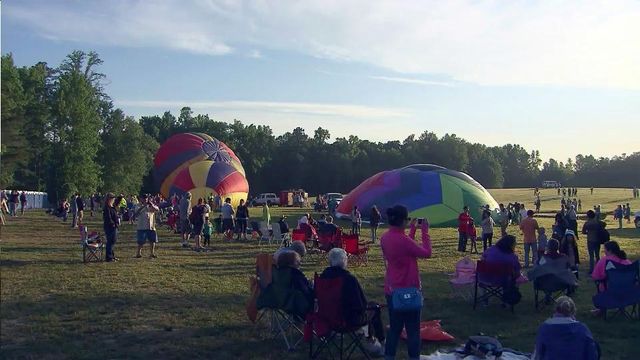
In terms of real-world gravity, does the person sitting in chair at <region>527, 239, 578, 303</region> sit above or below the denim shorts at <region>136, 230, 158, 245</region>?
below

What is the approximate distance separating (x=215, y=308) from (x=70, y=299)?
2.47 metres

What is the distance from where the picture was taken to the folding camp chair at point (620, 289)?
942cm

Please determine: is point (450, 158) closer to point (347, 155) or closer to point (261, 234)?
point (347, 155)

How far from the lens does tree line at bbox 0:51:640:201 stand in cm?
4147

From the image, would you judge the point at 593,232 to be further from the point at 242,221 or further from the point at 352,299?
the point at 242,221

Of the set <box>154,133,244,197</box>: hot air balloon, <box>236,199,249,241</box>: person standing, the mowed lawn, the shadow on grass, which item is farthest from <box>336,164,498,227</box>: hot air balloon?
the mowed lawn

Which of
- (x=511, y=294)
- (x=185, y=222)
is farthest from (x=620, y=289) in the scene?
(x=185, y=222)

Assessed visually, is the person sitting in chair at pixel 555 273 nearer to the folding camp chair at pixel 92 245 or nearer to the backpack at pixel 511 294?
the backpack at pixel 511 294

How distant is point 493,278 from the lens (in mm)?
10086

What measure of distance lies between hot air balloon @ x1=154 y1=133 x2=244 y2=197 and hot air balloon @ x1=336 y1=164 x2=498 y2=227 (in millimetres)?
10065

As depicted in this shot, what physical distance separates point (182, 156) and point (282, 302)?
3174cm

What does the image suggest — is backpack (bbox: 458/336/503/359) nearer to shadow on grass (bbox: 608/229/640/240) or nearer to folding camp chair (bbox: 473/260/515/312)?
folding camp chair (bbox: 473/260/515/312)

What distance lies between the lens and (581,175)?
10556 centimetres

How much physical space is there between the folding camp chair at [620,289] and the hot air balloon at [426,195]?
65.9 feet
